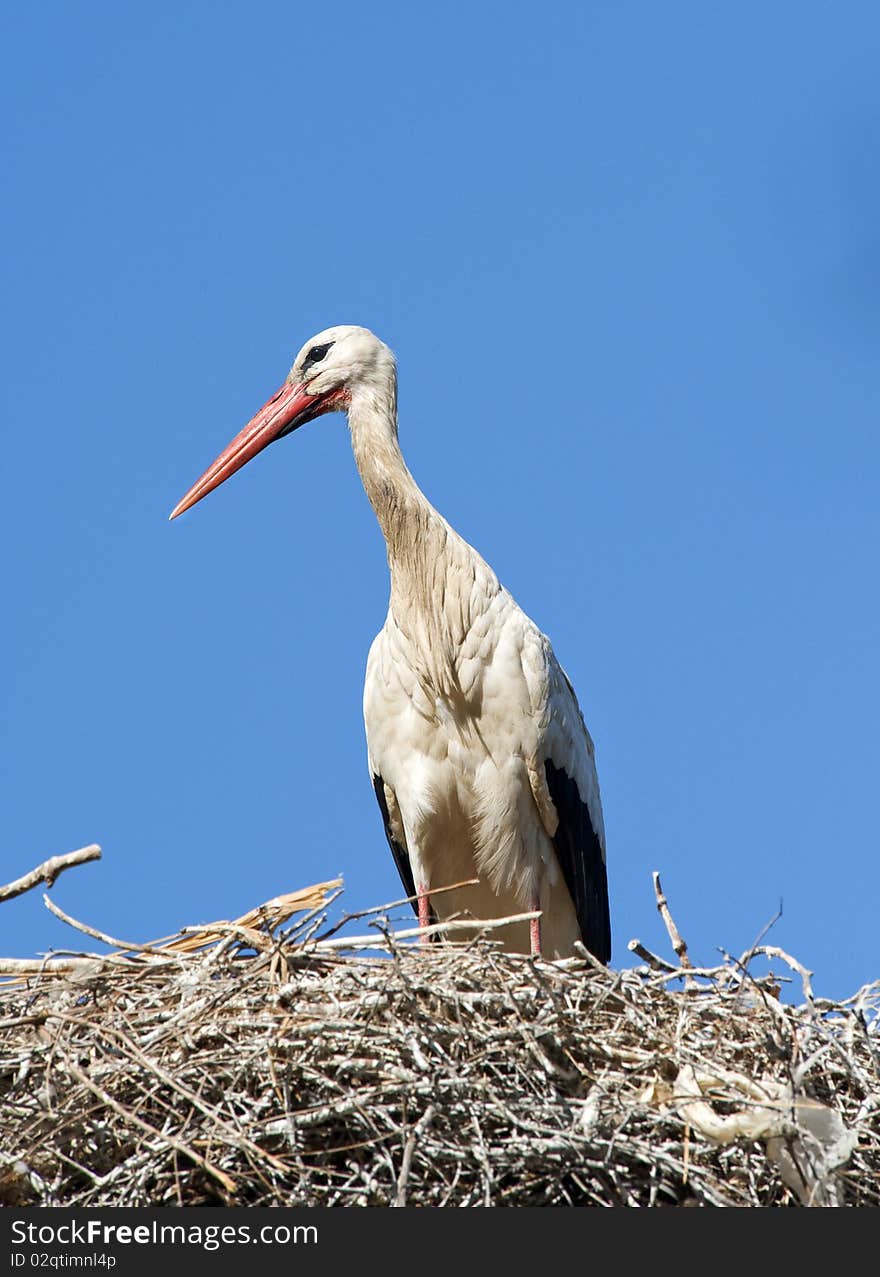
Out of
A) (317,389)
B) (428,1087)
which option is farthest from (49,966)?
(317,389)

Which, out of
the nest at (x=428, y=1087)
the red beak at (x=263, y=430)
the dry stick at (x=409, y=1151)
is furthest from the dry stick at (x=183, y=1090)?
the red beak at (x=263, y=430)

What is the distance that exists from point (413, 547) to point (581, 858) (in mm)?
1008

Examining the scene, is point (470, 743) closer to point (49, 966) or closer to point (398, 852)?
point (398, 852)

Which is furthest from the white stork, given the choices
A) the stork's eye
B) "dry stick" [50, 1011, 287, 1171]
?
"dry stick" [50, 1011, 287, 1171]

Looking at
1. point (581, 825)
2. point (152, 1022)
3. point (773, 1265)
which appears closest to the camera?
point (773, 1265)

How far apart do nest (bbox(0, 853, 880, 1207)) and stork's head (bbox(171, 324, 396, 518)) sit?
2.21 meters

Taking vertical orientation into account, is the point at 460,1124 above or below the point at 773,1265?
above

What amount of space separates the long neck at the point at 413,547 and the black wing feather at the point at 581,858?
482mm

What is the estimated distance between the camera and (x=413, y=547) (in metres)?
5.18

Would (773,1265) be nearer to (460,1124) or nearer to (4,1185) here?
(460,1124)

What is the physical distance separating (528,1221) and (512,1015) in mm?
610

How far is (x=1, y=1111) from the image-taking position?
11.3 ft

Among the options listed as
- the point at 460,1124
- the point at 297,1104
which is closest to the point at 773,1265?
the point at 460,1124

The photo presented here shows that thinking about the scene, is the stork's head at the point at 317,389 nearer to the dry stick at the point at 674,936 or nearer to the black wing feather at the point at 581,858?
the black wing feather at the point at 581,858
